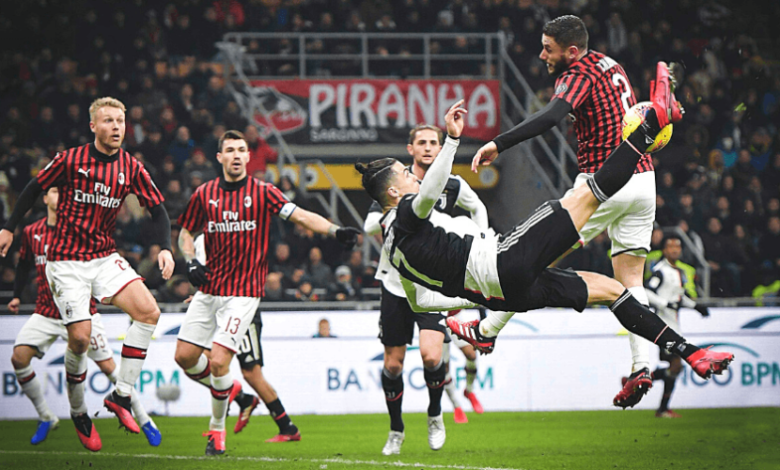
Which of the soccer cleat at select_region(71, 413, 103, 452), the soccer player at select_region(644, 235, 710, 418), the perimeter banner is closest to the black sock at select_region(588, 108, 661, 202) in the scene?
the soccer cleat at select_region(71, 413, 103, 452)

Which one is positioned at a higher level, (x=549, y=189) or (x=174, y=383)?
(x=549, y=189)

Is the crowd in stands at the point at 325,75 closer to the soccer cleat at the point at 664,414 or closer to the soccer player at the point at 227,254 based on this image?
the soccer cleat at the point at 664,414

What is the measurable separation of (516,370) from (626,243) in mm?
6100

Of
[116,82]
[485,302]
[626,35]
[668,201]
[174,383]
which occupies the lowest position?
[174,383]

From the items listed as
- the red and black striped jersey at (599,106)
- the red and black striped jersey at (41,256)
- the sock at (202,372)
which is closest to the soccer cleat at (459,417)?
the sock at (202,372)

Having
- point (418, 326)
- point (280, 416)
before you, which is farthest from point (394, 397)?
point (280, 416)

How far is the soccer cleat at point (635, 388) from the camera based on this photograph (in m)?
5.48

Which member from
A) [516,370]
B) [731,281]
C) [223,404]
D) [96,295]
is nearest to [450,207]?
[223,404]

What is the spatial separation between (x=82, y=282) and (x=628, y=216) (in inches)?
165

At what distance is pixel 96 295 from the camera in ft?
24.1

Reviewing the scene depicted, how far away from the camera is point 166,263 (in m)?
7.03

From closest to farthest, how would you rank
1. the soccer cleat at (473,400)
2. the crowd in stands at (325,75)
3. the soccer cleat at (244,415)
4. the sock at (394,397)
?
the sock at (394,397) → the soccer cleat at (244,415) → the soccer cleat at (473,400) → the crowd in stands at (325,75)

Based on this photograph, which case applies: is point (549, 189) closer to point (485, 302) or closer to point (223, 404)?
point (223, 404)

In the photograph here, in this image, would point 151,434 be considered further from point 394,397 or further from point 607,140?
point 607,140
